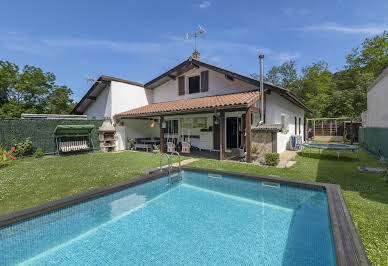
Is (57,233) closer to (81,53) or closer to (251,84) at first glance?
(251,84)

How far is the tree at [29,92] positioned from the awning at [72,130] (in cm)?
2535

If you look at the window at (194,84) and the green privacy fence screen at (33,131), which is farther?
the window at (194,84)

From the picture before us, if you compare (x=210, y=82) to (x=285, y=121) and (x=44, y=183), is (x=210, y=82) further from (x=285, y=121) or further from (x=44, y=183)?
(x=44, y=183)

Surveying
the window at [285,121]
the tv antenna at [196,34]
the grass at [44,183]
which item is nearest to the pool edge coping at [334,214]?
the grass at [44,183]

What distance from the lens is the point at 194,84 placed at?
529 inches

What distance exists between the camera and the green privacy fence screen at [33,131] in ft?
33.1

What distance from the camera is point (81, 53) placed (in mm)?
18406

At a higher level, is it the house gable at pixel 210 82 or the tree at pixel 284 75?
the tree at pixel 284 75

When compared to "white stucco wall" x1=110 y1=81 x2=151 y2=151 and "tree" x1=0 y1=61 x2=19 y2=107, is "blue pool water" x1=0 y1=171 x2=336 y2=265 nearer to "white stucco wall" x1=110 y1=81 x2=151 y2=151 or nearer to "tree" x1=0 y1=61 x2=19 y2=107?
"white stucco wall" x1=110 y1=81 x2=151 y2=151

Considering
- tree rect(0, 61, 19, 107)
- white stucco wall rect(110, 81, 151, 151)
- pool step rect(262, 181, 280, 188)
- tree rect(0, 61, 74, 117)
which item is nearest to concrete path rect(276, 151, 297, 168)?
pool step rect(262, 181, 280, 188)

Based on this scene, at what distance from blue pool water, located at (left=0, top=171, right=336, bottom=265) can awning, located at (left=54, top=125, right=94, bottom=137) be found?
897 cm

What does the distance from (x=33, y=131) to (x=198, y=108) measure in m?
10.5

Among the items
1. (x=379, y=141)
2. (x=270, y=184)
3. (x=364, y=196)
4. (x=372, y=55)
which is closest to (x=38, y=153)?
(x=270, y=184)

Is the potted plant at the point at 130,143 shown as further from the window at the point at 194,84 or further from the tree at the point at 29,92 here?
the tree at the point at 29,92
